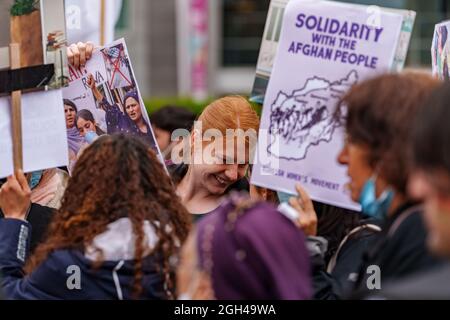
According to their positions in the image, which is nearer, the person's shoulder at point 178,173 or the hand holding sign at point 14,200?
the hand holding sign at point 14,200

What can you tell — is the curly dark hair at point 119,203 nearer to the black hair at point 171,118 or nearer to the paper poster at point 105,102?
the paper poster at point 105,102

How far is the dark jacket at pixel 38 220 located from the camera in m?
3.96

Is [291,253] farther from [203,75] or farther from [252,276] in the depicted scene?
[203,75]

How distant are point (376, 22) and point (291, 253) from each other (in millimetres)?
934

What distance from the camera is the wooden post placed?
3.64m

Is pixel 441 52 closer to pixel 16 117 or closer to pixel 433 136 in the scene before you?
pixel 16 117

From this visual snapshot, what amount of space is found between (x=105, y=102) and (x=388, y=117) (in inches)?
70.8

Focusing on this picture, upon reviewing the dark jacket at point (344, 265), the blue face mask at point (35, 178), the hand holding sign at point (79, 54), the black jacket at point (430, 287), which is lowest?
the blue face mask at point (35, 178)

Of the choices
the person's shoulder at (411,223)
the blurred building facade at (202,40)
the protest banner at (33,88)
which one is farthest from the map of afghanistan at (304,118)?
the blurred building facade at (202,40)

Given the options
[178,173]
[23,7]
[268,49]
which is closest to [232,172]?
[178,173]

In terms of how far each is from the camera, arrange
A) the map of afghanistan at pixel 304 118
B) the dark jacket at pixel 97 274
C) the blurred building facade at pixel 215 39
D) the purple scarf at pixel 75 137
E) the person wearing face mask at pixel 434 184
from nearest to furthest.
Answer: the person wearing face mask at pixel 434 184 < the dark jacket at pixel 97 274 < the map of afghanistan at pixel 304 118 < the purple scarf at pixel 75 137 < the blurred building facade at pixel 215 39

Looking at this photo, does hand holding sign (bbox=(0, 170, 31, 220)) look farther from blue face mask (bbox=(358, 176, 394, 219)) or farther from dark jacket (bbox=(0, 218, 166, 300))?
blue face mask (bbox=(358, 176, 394, 219))

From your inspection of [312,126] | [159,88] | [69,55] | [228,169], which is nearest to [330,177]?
[312,126]

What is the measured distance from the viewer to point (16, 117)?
12.1 feet
